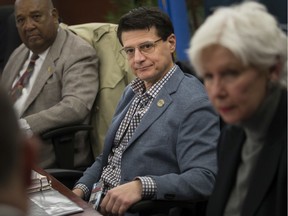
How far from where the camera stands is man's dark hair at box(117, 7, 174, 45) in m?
2.71

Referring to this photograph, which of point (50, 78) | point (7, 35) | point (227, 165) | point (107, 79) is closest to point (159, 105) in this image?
point (227, 165)

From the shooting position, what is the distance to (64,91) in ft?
11.7

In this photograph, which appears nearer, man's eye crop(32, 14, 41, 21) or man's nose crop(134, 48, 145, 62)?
man's nose crop(134, 48, 145, 62)

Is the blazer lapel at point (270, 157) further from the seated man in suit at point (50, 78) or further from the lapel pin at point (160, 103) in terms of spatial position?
the seated man in suit at point (50, 78)

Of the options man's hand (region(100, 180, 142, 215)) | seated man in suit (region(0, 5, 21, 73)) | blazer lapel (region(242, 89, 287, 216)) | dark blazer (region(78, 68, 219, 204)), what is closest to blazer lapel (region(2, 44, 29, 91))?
seated man in suit (region(0, 5, 21, 73))

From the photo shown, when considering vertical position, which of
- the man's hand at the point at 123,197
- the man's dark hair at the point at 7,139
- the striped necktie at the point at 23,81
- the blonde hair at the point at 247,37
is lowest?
the man's hand at the point at 123,197

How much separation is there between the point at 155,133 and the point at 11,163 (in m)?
1.68

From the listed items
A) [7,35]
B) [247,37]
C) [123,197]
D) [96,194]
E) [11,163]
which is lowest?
[96,194]

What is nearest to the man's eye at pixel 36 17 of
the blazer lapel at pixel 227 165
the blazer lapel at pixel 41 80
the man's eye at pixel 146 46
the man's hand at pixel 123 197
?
the blazer lapel at pixel 41 80

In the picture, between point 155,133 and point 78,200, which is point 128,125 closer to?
point 155,133

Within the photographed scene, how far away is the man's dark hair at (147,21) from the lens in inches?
106

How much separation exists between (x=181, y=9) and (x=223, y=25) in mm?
1947

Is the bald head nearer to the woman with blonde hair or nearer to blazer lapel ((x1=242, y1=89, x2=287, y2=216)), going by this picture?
the woman with blonde hair

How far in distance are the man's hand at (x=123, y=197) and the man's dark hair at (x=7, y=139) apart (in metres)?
1.52
